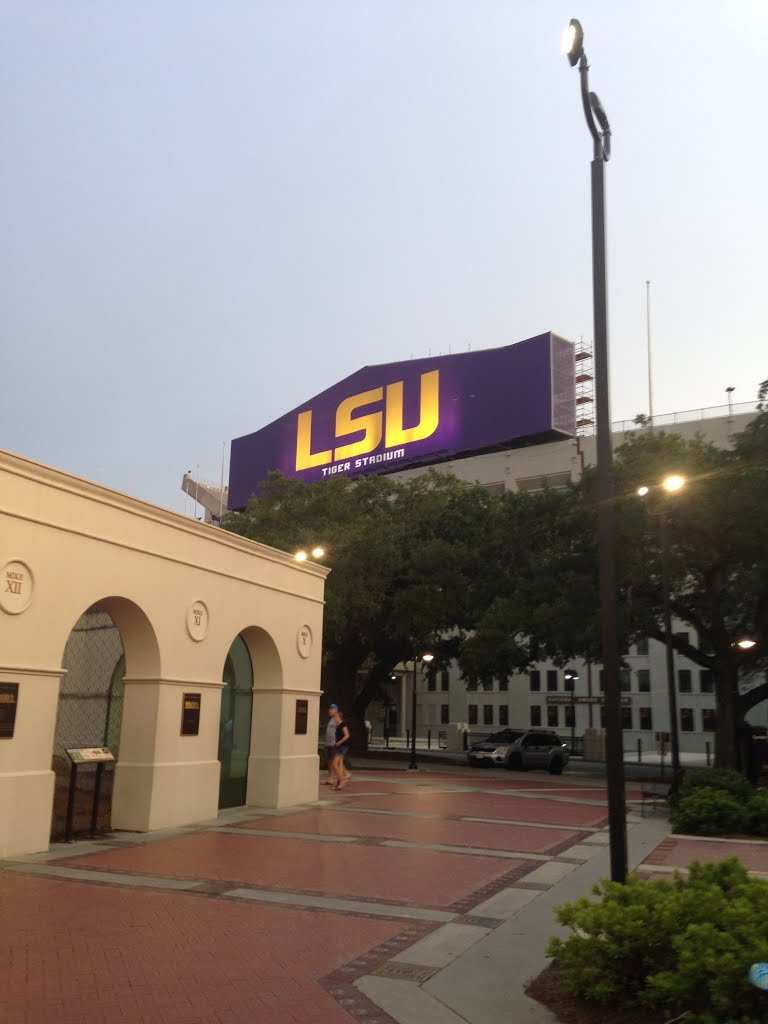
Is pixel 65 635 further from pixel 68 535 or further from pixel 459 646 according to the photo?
pixel 459 646

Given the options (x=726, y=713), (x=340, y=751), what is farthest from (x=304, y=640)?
(x=726, y=713)

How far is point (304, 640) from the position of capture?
738 inches

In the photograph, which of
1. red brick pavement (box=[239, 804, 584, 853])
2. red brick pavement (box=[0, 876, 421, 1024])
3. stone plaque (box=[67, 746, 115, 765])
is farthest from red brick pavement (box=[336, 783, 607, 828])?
red brick pavement (box=[0, 876, 421, 1024])

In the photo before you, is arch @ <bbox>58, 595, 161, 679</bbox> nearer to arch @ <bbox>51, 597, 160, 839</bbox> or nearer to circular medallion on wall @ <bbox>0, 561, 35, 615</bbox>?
arch @ <bbox>51, 597, 160, 839</bbox>

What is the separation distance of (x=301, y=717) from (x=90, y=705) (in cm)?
435

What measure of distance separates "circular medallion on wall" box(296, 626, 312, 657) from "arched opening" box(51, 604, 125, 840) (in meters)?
3.79

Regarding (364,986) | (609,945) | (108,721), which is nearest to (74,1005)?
(364,986)

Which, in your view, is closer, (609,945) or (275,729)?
(609,945)

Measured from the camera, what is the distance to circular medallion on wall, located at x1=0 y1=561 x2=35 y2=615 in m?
11.4

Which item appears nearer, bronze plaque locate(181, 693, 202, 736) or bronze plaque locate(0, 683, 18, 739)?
bronze plaque locate(0, 683, 18, 739)

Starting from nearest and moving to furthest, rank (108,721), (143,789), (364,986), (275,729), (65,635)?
(364,986) → (65,635) → (143,789) → (108,721) → (275,729)

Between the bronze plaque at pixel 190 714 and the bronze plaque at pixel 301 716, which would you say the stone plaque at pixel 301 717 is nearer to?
the bronze plaque at pixel 301 716

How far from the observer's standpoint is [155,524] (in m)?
14.2

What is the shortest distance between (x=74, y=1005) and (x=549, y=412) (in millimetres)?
51054
